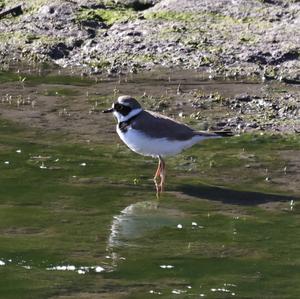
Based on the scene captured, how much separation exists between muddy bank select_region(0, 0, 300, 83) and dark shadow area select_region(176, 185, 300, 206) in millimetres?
4329

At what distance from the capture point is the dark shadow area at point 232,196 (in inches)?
400

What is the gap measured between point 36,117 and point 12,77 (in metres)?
2.11

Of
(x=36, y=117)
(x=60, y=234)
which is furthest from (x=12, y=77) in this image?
(x=60, y=234)

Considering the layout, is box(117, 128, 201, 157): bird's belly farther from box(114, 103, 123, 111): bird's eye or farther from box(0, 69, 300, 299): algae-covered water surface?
box(114, 103, 123, 111): bird's eye

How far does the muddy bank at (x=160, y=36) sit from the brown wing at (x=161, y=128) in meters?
3.72

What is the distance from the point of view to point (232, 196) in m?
10.3

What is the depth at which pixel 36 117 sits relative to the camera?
13117mm

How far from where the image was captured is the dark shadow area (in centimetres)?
1016

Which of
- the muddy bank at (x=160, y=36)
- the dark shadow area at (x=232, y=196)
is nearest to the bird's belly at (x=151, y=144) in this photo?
the dark shadow area at (x=232, y=196)

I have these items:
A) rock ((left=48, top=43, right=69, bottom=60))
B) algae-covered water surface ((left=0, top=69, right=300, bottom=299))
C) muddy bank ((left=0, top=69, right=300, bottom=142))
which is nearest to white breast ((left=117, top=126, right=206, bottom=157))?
algae-covered water surface ((left=0, top=69, right=300, bottom=299))

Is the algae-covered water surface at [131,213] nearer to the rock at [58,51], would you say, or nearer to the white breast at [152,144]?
the white breast at [152,144]

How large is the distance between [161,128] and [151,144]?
0.69 feet

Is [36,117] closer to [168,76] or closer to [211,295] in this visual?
[168,76]

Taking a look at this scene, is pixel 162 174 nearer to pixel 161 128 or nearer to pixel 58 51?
pixel 161 128
